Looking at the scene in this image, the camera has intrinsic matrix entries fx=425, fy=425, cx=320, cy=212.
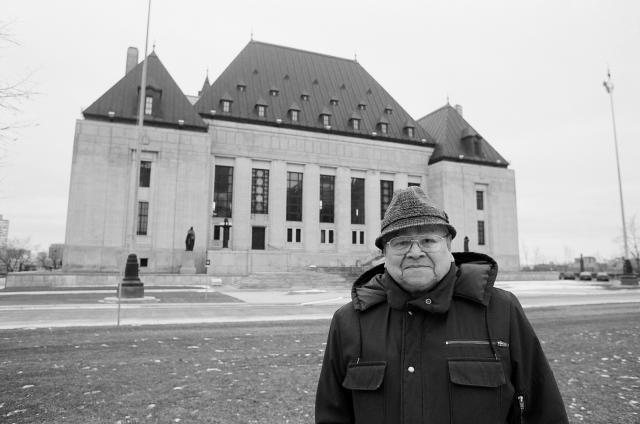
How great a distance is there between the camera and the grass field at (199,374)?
490 cm

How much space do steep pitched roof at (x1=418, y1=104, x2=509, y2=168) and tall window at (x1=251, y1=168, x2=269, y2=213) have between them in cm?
2179

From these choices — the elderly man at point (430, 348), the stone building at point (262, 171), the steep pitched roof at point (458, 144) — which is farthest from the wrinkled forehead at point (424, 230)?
the steep pitched roof at point (458, 144)

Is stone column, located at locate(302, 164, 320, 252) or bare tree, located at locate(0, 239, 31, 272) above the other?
stone column, located at locate(302, 164, 320, 252)

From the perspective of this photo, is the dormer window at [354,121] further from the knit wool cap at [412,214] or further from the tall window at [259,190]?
the knit wool cap at [412,214]

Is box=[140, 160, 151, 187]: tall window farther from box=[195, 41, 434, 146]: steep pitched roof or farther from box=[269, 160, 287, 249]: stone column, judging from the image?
box=[269, 160, 287, 249]: stone column

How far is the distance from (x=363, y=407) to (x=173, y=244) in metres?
40.9

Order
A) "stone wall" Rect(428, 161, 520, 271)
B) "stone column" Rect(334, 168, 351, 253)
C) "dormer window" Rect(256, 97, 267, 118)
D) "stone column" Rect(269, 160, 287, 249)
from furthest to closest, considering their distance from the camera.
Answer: "stone wall" Rect(428, 161, 520, 271)
"stone column" Rect(334, 168, 351, 253)
"dormer window" Rect(256, 97, 267, 118)
"stone column" Rect(269, 160, 287, 249)

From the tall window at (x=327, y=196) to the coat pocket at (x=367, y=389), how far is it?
157 ft

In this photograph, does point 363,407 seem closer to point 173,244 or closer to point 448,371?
point 448,371

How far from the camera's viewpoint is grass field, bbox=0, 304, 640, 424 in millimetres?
4902

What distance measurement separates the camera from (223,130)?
149 ft

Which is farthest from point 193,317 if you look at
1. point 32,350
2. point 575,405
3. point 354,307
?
point 354,307

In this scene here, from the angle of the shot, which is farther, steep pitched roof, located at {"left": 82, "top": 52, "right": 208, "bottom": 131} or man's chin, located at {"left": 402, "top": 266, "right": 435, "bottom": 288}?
steep pitched roof, located at {"left": 82, "top": 52, "right": 208, "bottom": 131}

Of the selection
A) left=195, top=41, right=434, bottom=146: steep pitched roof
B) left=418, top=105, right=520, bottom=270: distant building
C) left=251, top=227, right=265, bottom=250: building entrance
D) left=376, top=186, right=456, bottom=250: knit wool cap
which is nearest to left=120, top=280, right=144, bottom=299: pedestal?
left=376, top=186, right=456, bottom=250: knit wool cap
